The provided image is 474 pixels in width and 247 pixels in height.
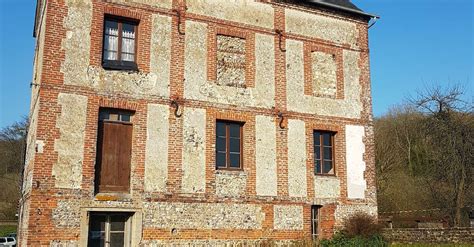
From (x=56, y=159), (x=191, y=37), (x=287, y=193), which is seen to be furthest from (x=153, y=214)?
(x=191, y=37)

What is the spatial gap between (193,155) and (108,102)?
9.04ft

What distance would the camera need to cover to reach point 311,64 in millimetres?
15656

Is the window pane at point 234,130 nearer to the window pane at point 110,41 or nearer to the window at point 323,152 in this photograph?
the window at point 323,152

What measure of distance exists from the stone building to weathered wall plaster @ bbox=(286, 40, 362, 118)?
0.04 meters

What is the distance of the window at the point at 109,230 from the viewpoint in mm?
11891

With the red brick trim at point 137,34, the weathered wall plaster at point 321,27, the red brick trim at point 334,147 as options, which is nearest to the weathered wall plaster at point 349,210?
the red brick trim at point 334,147

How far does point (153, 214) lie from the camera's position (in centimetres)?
1245

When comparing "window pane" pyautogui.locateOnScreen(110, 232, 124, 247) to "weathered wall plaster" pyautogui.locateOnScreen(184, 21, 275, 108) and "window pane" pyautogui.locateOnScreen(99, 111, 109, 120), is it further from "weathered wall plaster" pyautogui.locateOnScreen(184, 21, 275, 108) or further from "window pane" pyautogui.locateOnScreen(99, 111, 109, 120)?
"weathered wall plaster" pyautogui.locateOnScreen(184, 21, 275, 108)

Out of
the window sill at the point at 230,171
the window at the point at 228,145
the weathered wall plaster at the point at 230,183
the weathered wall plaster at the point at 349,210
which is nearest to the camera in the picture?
the weathered wall plaster at the point at 230,183

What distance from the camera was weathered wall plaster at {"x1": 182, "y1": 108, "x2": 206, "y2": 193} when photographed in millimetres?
13062

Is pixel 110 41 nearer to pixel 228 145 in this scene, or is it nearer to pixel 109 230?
pixel 228 145

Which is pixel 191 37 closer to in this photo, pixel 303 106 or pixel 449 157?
pixel 303 106

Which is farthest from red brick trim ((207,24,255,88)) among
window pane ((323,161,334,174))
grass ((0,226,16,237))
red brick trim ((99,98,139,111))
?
grass ((0,226,16,237))

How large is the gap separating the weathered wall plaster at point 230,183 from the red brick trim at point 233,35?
2.79 meters
